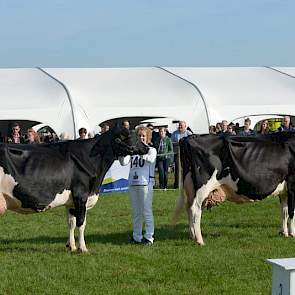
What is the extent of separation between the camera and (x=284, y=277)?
14.2ft

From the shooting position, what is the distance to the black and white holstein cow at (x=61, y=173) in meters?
9.07

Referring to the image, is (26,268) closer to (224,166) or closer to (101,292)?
(101,292)

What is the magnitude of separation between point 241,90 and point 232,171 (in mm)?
19160

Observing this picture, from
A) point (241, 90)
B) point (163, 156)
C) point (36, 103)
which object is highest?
point (241, 90)

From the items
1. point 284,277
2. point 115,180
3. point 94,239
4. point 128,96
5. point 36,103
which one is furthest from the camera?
point 128,96

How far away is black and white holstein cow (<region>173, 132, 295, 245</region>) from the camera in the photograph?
10.2m

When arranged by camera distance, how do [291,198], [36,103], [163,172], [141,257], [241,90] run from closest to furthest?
[141,257]
[291,198]
[163,172]
[36,103]
[241,90]

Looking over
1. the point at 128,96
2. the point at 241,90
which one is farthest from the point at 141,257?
the point at 241,90

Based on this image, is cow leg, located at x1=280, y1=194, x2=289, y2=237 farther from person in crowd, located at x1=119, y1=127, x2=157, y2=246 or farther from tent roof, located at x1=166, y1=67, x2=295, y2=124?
tent roof, located at x1=166, y1=67, x2=295, y2=124

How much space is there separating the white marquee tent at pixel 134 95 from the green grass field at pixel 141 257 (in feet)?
40.3

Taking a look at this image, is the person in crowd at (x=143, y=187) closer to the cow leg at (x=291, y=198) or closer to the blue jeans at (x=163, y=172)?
the cow leg at (x=291, y=198)

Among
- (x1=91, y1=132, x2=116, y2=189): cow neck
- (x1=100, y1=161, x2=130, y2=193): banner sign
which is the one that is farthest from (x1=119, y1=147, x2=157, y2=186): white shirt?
(x1=100, y1=161, x2=130, y2=193): banner sign

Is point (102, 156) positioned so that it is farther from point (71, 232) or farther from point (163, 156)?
point (163, 156)

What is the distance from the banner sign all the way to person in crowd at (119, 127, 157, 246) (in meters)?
7.10
